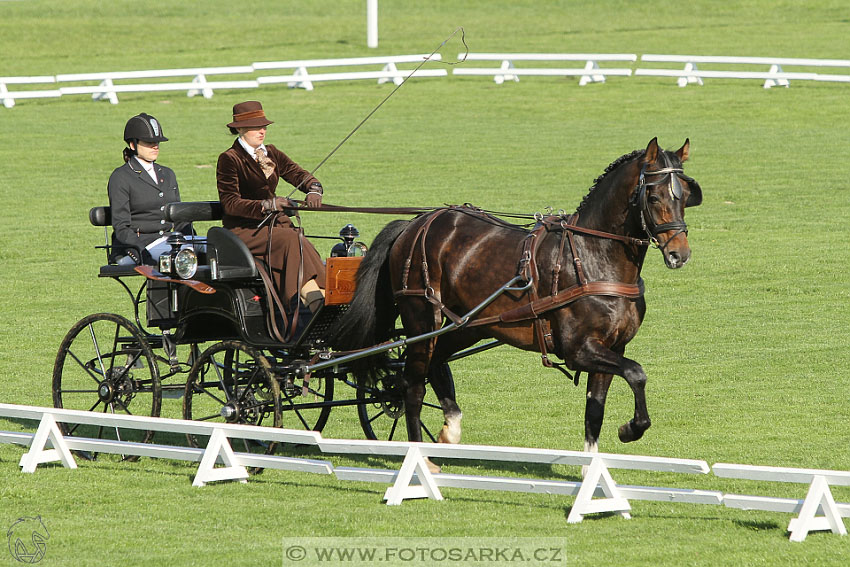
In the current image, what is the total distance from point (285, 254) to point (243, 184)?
55 cm

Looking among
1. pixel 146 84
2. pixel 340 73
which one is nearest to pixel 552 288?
pixel 146 84

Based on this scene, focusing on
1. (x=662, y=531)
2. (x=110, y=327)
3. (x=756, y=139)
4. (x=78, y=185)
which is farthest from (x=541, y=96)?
(x=662, y=531)

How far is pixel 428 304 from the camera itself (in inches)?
313

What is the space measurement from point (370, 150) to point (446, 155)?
168 centimetres

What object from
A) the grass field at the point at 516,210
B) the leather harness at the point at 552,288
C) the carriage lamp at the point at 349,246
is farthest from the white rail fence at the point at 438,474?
the carriage lamp at the point at 349,246

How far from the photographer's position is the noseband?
6.96 metres

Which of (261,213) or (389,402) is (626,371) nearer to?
(389,402)

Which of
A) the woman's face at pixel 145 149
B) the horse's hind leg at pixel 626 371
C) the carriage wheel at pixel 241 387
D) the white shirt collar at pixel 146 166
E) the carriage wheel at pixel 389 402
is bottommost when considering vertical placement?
the horse's hind leg at pixel 626 371

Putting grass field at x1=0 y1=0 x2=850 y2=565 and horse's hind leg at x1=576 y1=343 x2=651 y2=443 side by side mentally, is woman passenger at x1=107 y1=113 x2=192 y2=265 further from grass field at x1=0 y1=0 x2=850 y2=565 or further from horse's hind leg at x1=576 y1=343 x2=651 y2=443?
horse's hind leg at x1=576 y1=343 x2=651 y2=443

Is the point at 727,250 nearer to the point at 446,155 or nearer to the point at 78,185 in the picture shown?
the point at 446,155

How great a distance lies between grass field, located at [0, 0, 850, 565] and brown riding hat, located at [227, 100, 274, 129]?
7.45 feet

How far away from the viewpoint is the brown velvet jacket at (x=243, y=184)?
812 cm

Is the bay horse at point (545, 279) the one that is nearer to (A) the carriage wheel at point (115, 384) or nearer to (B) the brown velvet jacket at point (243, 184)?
(B) the brown velvet jacket at point (243, 184)

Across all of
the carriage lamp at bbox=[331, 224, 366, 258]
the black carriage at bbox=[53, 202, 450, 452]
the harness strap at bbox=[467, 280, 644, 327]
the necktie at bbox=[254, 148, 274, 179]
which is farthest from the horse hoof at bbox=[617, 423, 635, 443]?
the necktie at bbox=[254, 148, 274, 179]
